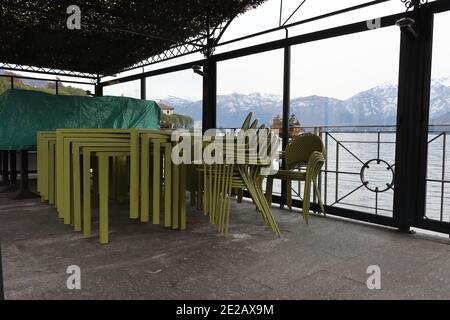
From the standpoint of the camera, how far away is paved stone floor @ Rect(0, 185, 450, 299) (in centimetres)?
194

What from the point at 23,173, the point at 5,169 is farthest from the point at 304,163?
the point at 5,169

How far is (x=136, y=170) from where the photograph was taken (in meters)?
2.88

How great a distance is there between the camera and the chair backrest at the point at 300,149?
13.0ft

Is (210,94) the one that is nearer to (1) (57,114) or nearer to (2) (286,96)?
(2) (286,96)

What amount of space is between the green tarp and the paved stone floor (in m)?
1.88

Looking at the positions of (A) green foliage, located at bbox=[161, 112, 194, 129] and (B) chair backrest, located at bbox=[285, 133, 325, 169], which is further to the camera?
(A) green foliage, located at bbox=[161, 112, 194, 129]

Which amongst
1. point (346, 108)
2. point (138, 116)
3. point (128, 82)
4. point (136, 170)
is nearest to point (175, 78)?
point (138, 116)

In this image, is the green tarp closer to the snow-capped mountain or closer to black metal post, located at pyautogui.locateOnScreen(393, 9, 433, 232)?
the snow-capped mountain

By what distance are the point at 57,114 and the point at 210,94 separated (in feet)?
7.86

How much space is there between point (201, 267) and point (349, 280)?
3.02 ft

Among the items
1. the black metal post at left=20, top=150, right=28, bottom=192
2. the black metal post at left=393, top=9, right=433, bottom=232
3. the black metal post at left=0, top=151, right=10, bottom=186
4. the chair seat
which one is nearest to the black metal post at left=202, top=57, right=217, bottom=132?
the chair seat

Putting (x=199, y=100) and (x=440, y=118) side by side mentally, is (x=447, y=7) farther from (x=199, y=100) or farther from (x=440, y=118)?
(x=199, y=100)

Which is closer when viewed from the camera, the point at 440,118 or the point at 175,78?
the point at 440,118

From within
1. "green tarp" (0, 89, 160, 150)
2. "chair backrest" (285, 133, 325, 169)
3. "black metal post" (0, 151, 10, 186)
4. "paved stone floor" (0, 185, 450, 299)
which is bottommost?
"paved stone floor" (0, 185, 450, 299)
